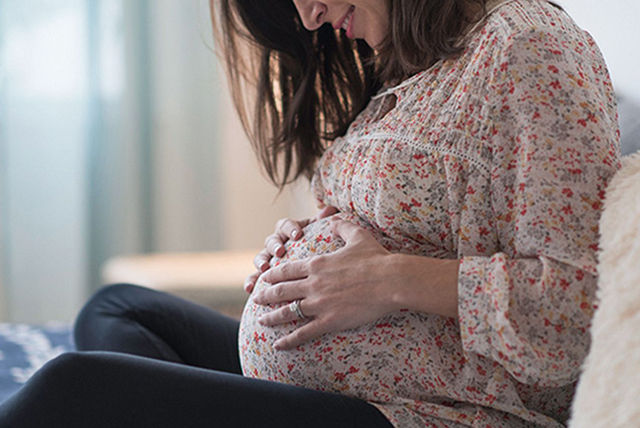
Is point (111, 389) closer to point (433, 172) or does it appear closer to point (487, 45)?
point (433, 172)

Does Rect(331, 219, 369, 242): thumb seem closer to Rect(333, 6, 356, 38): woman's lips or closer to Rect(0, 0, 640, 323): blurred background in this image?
Rect(333, 6, 356, 38): woman's lips

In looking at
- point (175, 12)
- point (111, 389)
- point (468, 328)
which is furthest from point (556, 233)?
point (175, 12)

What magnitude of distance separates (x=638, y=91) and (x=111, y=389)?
88cm

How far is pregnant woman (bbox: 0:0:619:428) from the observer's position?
2.42 feet

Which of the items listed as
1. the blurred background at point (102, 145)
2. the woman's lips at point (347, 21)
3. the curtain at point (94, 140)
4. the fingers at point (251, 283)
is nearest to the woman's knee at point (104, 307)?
the fingers at point (251, 283)

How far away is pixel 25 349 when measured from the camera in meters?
1.40

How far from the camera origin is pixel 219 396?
783 millimetres

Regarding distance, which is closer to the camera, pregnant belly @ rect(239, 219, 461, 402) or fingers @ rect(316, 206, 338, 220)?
pregnant belly @ rect(239, 219, 461, 402)

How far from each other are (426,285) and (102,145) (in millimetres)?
2136

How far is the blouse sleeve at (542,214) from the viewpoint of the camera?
2.38 feet

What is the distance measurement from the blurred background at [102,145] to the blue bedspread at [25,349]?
116cm

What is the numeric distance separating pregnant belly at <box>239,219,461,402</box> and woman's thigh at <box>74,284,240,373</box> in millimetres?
336

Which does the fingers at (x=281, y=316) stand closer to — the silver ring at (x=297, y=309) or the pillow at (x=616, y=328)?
the silver ring at (x=297, y=309)

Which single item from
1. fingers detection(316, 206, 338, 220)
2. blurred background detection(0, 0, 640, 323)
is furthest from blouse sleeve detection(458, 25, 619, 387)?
blurred background detection(0, 0, 640, 323)
